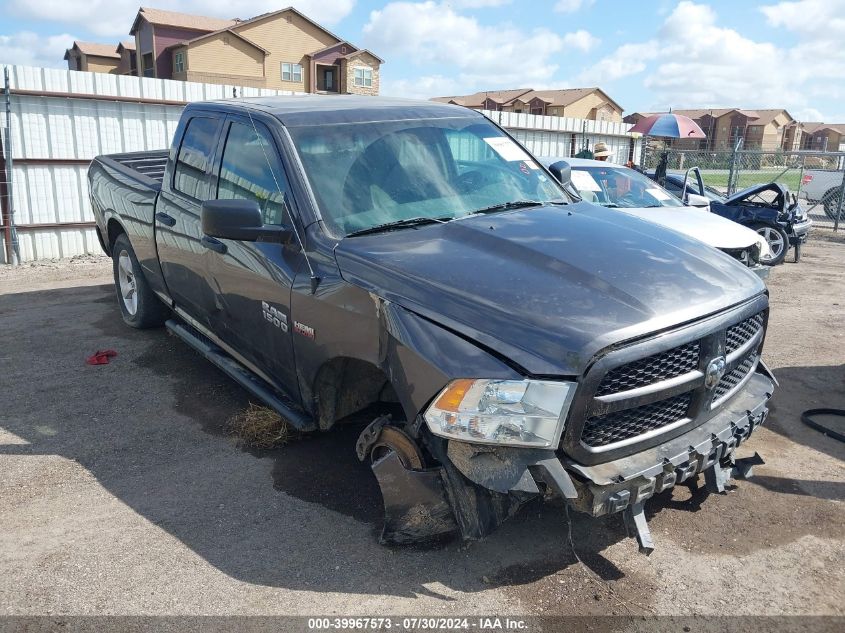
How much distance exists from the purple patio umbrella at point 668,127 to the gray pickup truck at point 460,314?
37.1 feet

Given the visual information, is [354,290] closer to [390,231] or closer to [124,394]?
[390,231]

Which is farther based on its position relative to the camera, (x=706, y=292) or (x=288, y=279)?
(x=288, y=279)

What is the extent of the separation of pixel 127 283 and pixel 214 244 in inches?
115

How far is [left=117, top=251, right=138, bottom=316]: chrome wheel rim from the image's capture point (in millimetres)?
6445

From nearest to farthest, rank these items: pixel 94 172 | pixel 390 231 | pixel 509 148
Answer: pixel 390 231 → pixel 509 148 → pixel 94 172

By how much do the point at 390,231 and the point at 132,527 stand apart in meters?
2.01

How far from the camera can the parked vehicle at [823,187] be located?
18.2 metres

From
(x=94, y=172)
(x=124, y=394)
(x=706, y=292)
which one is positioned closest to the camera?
(x=706, y=292)

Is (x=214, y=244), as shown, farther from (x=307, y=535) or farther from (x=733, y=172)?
(x=733, y=172)

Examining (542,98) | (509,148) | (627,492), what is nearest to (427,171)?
(509,148)

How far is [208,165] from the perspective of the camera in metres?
4.55

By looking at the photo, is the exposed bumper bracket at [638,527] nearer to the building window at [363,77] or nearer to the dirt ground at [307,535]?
the dirt ground at [307,535]

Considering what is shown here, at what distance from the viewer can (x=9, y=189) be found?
32.4ft

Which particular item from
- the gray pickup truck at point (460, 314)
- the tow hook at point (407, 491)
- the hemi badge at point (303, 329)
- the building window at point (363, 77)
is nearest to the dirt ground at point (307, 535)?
the tow hook at point (407, 491)
